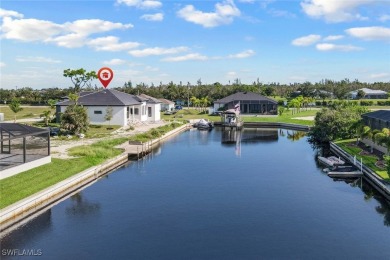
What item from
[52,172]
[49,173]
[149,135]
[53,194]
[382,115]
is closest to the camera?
[53,194]

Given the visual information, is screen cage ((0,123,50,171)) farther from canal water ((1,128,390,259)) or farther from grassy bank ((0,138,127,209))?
canal water ((1,128,390,259))

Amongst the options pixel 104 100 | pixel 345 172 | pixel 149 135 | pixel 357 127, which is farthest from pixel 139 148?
pixel 357 127

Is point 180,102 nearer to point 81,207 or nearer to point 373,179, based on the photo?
point 373,179

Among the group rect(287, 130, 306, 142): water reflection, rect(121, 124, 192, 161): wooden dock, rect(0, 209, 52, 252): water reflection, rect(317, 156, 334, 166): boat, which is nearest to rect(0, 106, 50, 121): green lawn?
rect(121, 124, 192, 161): wooden dock

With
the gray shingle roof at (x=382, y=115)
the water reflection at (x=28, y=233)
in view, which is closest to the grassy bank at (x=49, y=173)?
the water reflection at (x=28, y=233)

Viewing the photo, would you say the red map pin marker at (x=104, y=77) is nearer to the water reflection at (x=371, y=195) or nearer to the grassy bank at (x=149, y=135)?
the grassy bank at (x=149, y=135)
